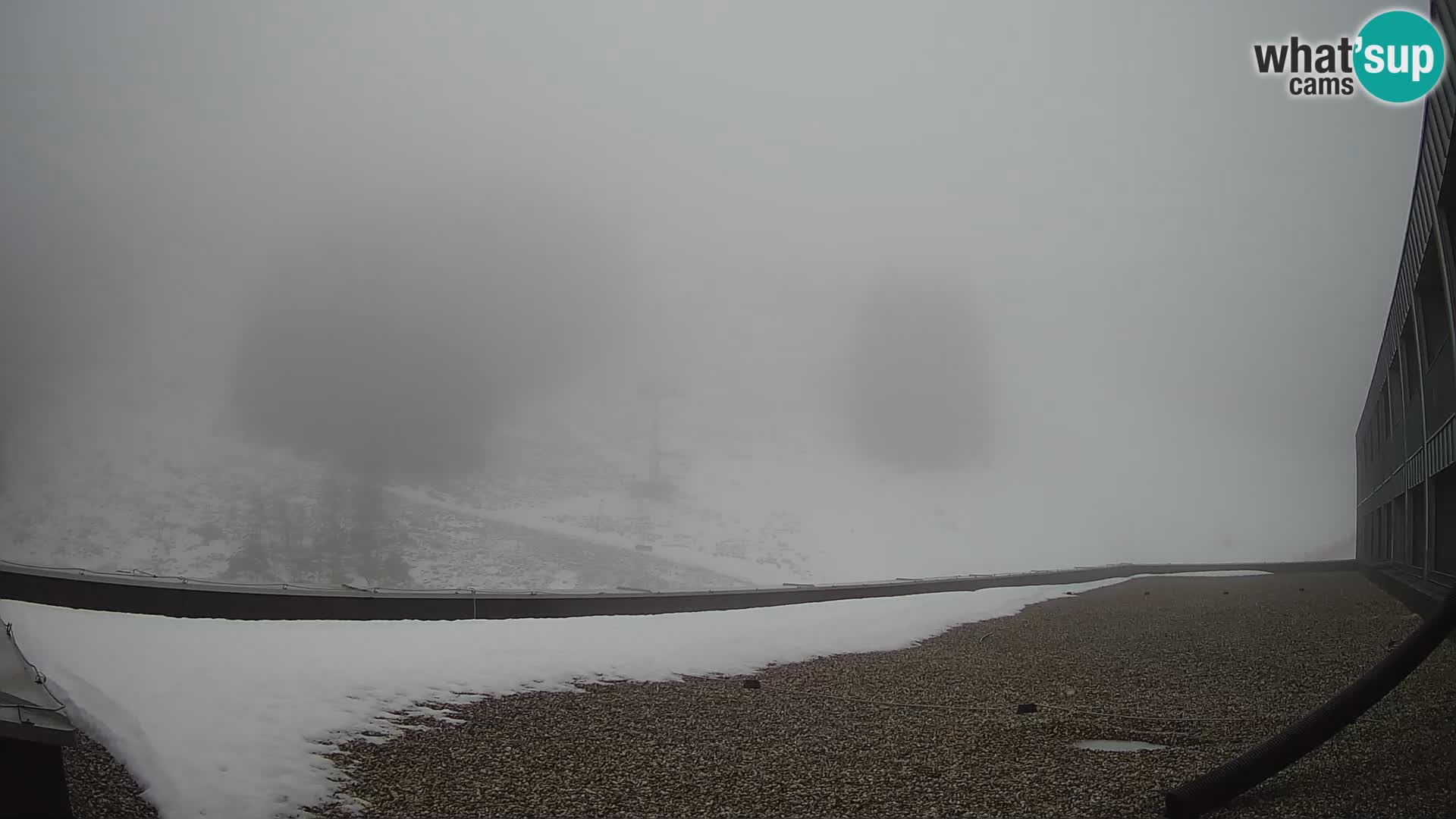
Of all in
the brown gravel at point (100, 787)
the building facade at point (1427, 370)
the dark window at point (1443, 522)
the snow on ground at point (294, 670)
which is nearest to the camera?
the brown gravel at point (100, 787)

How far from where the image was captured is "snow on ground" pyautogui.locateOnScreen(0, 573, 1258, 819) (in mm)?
3492

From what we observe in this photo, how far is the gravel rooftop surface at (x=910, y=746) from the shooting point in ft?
10.9

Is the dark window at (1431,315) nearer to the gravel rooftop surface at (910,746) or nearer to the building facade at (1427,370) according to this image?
the building facade at (1427,370)

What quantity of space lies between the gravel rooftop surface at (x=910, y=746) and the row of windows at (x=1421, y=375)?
5.56 meters

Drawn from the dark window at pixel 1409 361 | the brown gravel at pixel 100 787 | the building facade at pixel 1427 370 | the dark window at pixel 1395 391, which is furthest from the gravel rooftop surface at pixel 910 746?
the dark window at pixel 1395 391

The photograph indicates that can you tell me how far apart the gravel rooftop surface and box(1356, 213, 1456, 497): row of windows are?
5559mm

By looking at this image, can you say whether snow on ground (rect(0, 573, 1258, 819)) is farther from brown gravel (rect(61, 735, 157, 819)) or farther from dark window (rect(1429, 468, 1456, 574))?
dark window (rect(1429, 468, 1456, 574))

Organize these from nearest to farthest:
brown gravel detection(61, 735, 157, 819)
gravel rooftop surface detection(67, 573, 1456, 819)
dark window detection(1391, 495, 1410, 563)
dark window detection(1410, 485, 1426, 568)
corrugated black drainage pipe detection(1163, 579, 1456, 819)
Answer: brown gravel detection(61, 735, 157, 819) → corrugated black drainage pipe detection(1163, 579, 1456, 819) → gravel rooftop surface detection(67, 573, 1456, 819) → dark window detection(1410, 485, 1426, 568) → dark window detection(1391, 495, 1410, 563)

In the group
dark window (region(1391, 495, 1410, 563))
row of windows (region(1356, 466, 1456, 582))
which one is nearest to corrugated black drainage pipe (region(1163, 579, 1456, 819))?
row of windows (region(1356, 466, 1456, 582))

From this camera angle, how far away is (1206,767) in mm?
3734

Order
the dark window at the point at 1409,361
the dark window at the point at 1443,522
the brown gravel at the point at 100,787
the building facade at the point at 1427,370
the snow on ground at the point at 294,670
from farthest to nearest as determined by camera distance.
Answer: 1. the dark window at the point at 1409,361
2. the dark window at the point at 1443,522
3. the building facade at the point at 1427,370
4. the snow on ground at the point at 294,670
5. the brown gravel at the point at 100,787

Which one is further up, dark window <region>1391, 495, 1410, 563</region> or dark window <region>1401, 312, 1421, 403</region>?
dark window <region>1401, 312, 1421, 403</region>

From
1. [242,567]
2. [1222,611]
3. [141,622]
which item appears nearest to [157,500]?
[242,567]

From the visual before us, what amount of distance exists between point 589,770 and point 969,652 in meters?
5.44
